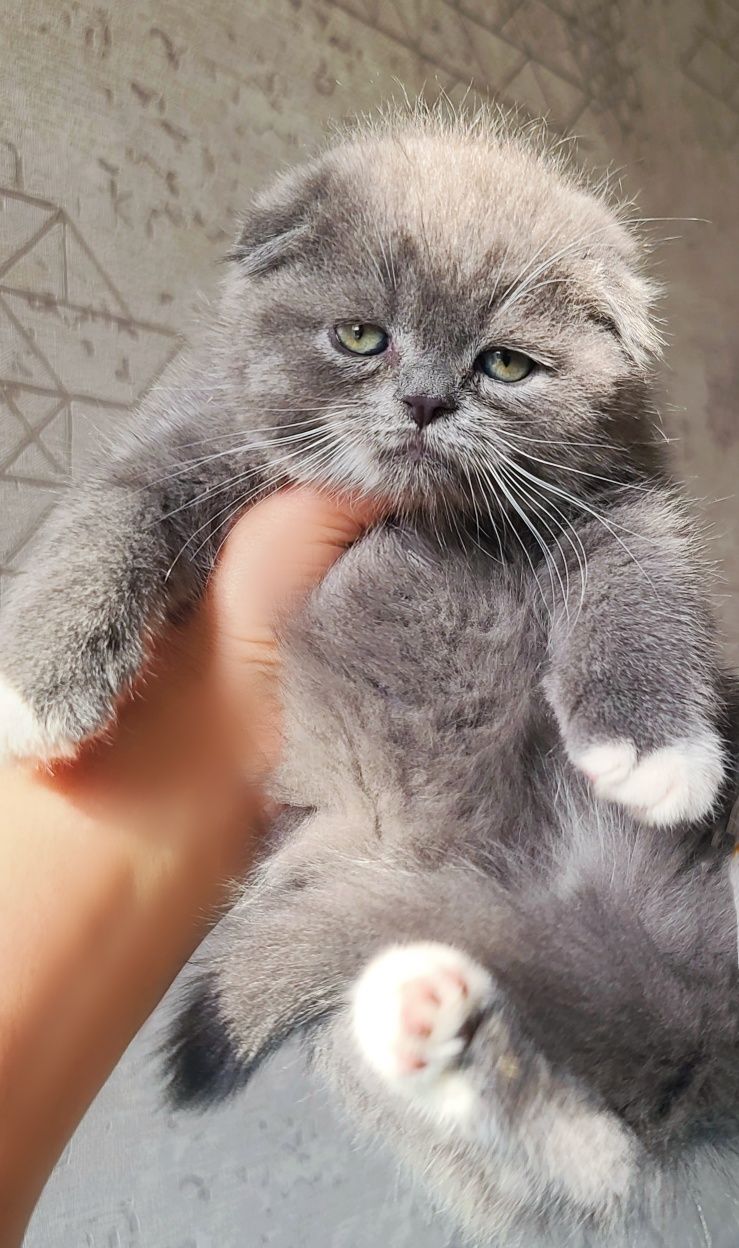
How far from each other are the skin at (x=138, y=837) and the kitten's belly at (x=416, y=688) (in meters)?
0.09

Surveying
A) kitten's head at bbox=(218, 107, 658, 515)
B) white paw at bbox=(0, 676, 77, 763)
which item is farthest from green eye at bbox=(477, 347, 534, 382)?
white paw at bbox=(0, 676, 77, 763)

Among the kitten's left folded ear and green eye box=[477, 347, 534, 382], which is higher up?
the kitten's left folded ear

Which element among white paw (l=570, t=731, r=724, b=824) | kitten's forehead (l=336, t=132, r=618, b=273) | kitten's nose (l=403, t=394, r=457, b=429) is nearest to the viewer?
white paw (l=570, t=731, r=724, b=824)

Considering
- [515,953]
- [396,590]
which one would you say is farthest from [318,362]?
[515,953]

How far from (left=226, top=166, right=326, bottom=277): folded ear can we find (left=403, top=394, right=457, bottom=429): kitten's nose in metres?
0.29

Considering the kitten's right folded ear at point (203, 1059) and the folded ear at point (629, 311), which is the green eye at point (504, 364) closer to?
the folded ear at point (629, 311)

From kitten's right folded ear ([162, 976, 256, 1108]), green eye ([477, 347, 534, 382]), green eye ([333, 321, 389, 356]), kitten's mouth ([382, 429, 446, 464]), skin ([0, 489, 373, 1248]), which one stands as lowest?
kitten's right folded ear ([162, 976, 256, 1108])

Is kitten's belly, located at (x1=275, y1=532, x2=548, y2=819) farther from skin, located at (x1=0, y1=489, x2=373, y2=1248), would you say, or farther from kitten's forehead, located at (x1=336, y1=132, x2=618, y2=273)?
kitten's forehead, located at (x1=336, y1=132, x2=618, y2=273)

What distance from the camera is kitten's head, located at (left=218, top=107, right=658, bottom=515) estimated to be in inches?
35.9

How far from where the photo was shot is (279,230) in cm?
103

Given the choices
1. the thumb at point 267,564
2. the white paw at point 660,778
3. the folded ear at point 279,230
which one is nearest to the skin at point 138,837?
the thumb at point 267,564

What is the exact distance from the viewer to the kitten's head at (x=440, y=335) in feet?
2.99

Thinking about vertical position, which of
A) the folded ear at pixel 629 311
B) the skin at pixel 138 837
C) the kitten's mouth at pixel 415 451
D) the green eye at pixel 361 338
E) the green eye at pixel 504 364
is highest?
the folded ear at pixel 629 311

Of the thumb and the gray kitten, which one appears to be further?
the thumb
